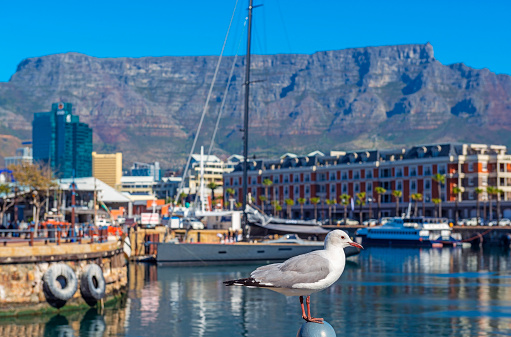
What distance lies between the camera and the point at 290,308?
47688 mm

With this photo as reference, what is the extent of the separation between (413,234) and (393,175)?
42630 millimetres

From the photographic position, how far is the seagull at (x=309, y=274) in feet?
38.1

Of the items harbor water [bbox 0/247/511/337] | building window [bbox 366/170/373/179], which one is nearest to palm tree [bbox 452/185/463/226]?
building window [bbox 366/170/373/179]

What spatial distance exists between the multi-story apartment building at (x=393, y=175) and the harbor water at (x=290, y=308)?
81489 millimetres

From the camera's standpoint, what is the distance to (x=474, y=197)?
153 m

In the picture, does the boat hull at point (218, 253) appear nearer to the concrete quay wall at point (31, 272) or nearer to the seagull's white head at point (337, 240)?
the concrete quay wall at point (31, 272)

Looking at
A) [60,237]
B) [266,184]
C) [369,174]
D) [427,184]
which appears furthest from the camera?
[266,184]

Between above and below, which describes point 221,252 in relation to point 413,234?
below

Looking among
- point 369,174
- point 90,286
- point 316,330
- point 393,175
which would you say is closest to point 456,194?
point 393,175

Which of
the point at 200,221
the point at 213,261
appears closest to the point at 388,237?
the point at 200,221

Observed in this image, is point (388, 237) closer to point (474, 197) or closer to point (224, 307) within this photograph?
point (474, 197)

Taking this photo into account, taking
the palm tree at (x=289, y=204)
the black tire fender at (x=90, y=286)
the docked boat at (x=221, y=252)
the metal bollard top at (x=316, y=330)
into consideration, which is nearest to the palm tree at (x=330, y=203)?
the palm tree at (x=289, y=204)

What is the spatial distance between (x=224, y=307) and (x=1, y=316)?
50.7 feet

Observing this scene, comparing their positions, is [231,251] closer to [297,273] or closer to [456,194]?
[297,273]
